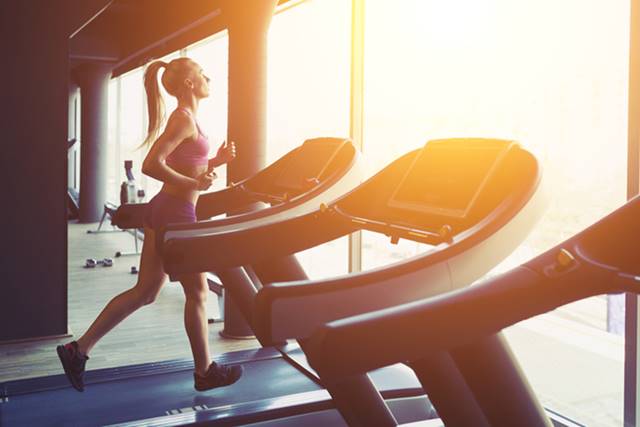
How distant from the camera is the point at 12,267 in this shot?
4203mm

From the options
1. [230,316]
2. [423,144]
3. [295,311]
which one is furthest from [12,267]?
[295,311]

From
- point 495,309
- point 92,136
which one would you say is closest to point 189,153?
point 495,309

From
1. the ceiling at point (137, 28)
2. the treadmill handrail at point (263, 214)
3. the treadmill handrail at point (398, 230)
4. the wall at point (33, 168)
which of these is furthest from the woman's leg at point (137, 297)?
the ceiling at point (137, 28)

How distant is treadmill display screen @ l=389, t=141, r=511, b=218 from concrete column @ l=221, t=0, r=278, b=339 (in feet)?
6.96

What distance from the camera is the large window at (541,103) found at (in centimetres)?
269

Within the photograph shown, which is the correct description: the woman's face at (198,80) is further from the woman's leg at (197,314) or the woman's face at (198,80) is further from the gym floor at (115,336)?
the gym floor at (115,336)

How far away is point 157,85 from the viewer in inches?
122

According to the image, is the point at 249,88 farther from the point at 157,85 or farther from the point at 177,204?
the point at 177,204

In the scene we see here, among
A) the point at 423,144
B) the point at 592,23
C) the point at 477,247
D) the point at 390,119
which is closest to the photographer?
the point at 477,247

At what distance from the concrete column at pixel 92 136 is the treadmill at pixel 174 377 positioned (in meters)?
8.14

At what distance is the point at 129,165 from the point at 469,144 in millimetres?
6652

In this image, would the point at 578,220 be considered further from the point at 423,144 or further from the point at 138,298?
the point at 138,298

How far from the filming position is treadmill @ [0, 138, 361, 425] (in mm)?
2637

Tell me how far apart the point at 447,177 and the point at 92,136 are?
386 inches
